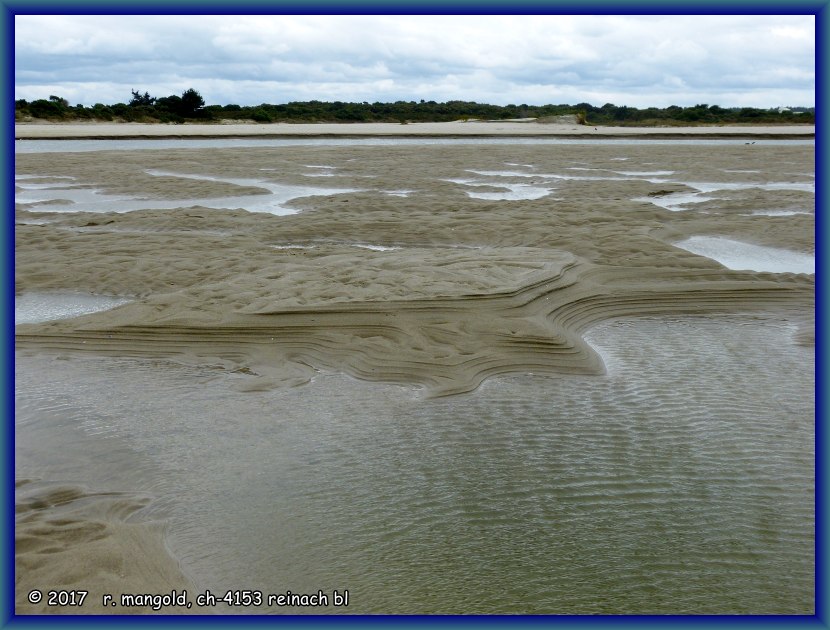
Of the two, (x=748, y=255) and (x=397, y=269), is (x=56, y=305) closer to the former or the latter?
(x=397, y=269)

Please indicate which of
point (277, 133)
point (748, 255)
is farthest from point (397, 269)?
point (277, 133)

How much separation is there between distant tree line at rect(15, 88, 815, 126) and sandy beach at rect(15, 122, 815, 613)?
33885mm

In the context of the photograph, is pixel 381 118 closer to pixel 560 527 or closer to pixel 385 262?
pixel 385 262

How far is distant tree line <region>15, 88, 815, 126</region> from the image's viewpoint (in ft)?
166

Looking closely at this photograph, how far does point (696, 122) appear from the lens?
59219mm

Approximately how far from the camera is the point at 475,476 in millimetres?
5211

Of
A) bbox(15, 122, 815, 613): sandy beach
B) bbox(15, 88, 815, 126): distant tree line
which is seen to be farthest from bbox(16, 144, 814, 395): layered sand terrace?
bbox(15, 88, 815, 126): distant tree line

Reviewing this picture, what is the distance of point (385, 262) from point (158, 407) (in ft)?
14.2

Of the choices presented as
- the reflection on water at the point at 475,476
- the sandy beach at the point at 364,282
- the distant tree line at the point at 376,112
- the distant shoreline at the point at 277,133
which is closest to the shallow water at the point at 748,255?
the sandy beach at the point at 364,282

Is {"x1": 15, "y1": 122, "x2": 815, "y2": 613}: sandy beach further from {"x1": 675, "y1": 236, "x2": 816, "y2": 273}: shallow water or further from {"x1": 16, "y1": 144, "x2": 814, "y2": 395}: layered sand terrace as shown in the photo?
{"x1": 675, "y1": 236, "x2": 816, "y2": 273}: shallow water

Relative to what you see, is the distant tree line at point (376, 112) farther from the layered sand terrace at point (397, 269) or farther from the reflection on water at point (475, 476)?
the reflection on water at point (475, 476)

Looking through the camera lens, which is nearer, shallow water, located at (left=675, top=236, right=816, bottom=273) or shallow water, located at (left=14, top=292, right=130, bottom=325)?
shallow water, located at (left=14, top=292, right=130, bottom=325)

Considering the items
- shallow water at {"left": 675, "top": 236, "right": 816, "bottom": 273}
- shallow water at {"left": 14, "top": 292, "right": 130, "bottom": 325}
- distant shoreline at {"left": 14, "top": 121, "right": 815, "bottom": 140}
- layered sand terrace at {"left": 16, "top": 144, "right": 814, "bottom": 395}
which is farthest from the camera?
distant shoreline at {"left": 14, "top": 121, "right": 815, "bottom": 140}

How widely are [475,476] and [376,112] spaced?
62694mm
